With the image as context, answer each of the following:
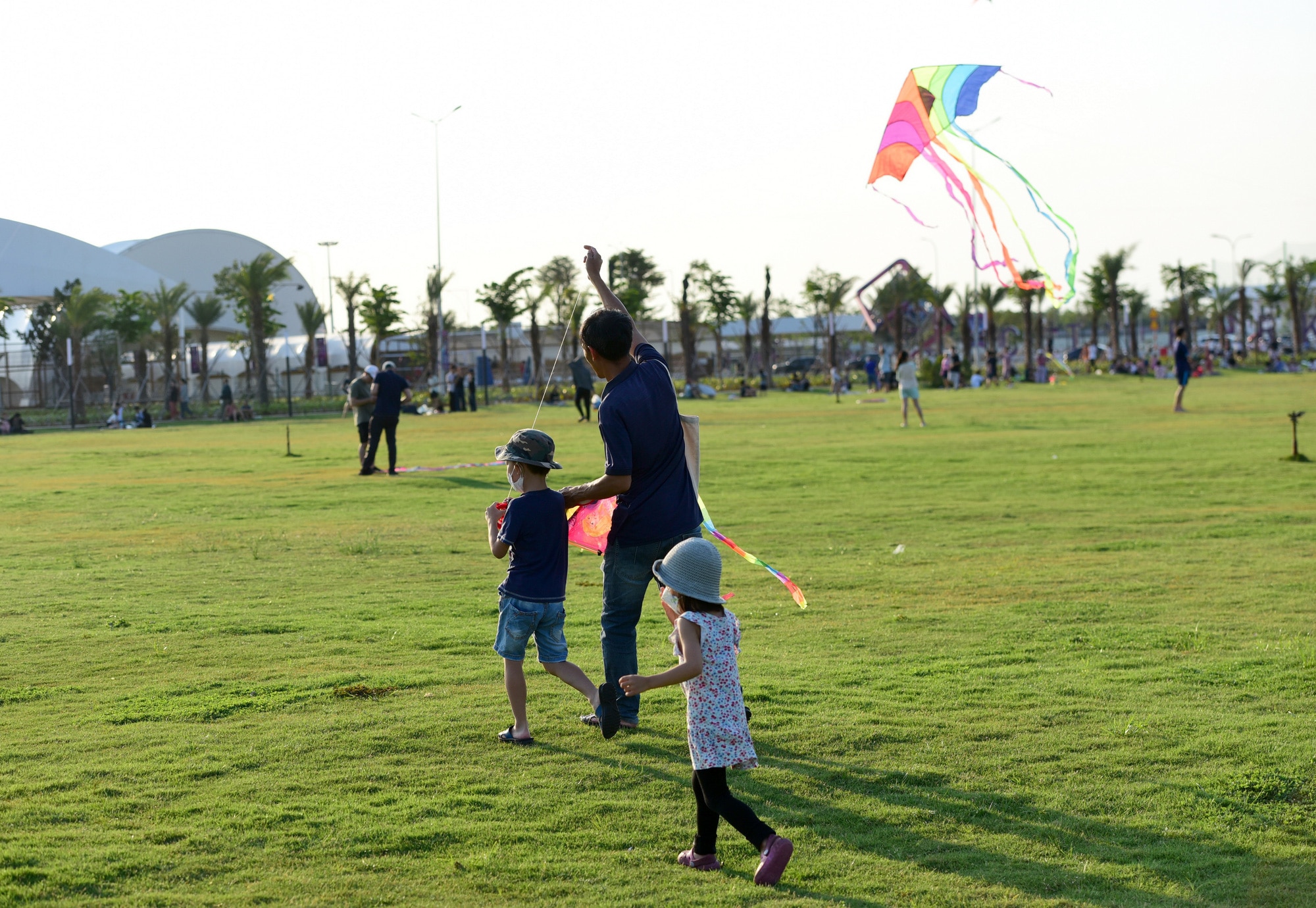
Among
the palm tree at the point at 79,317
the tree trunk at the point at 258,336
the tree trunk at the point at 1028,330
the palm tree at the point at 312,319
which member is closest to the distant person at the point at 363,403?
the palm tree at the point at 79,317

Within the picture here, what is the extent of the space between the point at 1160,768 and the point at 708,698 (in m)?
2.28

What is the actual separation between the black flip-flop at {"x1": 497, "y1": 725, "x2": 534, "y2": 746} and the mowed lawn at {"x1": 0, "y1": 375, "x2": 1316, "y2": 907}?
11cm

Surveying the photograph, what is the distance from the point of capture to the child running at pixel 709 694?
172 inches

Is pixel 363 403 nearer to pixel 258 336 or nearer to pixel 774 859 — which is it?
pixel 774 859

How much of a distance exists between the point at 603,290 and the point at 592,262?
28cm

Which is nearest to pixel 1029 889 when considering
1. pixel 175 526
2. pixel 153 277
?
pixel 175 526

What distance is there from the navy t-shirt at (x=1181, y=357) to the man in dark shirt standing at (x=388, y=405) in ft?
60.9

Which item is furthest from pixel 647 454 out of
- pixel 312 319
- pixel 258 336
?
pixel 312 319

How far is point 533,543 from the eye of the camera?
580 centimetres

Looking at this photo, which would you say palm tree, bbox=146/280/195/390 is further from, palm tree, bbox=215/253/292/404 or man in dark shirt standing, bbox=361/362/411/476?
man in dark shirt standing, bbox=361/362/411/476

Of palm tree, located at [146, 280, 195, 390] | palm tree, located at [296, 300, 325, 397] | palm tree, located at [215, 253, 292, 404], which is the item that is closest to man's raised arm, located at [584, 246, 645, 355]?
palm tree, located at [215, 253, 292, 404]

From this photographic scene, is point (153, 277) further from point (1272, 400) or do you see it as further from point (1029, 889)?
point (1029, 889)

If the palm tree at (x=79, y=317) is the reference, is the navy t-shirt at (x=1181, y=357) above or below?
below

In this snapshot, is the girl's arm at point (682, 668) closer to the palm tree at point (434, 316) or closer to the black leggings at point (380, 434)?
the black leggings at point (380, 434)
